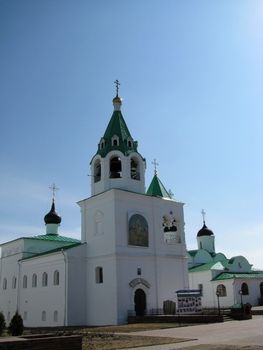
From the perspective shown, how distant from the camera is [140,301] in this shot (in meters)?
28.6

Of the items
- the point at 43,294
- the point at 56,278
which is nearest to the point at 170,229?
the point at 56,278

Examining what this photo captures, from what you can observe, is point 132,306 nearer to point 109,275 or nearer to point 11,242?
point 109,275

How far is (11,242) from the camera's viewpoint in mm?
40875

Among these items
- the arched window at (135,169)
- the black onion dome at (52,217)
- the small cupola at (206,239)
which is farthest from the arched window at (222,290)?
the black onion dome at (52,217)

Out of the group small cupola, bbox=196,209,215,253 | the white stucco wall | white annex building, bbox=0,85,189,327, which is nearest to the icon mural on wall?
white annex building, bbox=0,85,189,327

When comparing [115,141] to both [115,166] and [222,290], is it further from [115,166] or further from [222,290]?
[222,290]

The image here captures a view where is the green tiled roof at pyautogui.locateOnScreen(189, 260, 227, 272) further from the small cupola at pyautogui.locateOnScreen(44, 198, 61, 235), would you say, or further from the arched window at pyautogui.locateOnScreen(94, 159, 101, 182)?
the arched window at pyautogui.locateOnScreen(94, 159, 101, 182)

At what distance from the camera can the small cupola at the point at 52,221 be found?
41.8m

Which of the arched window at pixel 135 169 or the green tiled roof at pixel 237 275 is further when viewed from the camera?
the green tiled roof at pixel 237 275

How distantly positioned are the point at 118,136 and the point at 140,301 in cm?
1226

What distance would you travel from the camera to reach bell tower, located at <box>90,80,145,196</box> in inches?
1193

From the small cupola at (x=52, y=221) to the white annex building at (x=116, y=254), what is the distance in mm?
7961

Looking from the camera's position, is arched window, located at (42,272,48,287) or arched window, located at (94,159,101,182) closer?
arched window, located at (94,159,101,182)

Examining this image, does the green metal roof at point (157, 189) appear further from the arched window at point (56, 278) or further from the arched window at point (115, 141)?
the arched window at point (56, 278)
